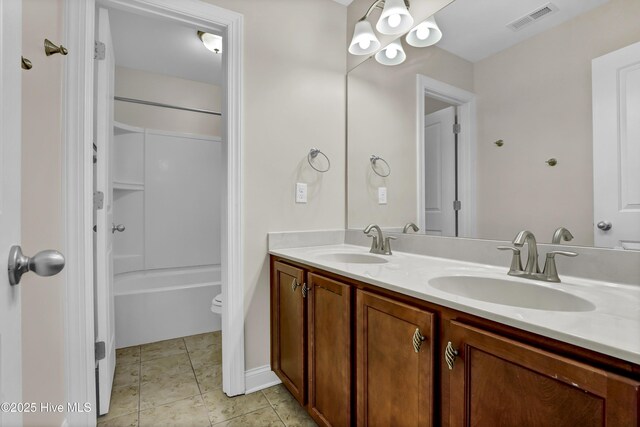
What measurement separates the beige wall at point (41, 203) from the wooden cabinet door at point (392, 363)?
106 cm

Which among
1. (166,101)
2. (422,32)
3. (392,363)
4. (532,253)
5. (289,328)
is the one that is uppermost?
(166,101)

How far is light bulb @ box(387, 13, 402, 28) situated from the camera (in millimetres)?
1719

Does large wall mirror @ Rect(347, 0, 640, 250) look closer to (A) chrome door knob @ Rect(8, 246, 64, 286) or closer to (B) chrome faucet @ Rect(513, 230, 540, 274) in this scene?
(B) chrome faucet @ Rect(513, 230, 540, 274)

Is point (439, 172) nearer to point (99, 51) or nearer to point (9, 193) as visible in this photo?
point (9, 193)

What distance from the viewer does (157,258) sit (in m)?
3.07

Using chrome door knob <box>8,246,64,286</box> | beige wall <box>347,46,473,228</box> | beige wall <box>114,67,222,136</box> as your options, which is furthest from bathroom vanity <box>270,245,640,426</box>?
beige wall <box>114,67,222,136</box>

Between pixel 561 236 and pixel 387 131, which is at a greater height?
pixel 387 131

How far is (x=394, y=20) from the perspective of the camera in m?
1.73

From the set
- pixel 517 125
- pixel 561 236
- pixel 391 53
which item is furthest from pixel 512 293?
pixel 391 53

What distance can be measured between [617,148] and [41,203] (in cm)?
196

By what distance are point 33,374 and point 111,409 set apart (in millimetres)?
709

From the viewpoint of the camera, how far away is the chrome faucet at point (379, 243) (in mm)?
1689

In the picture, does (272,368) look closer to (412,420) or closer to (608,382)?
(412,420)

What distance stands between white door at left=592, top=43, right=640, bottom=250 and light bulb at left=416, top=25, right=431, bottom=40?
80 centimetres
